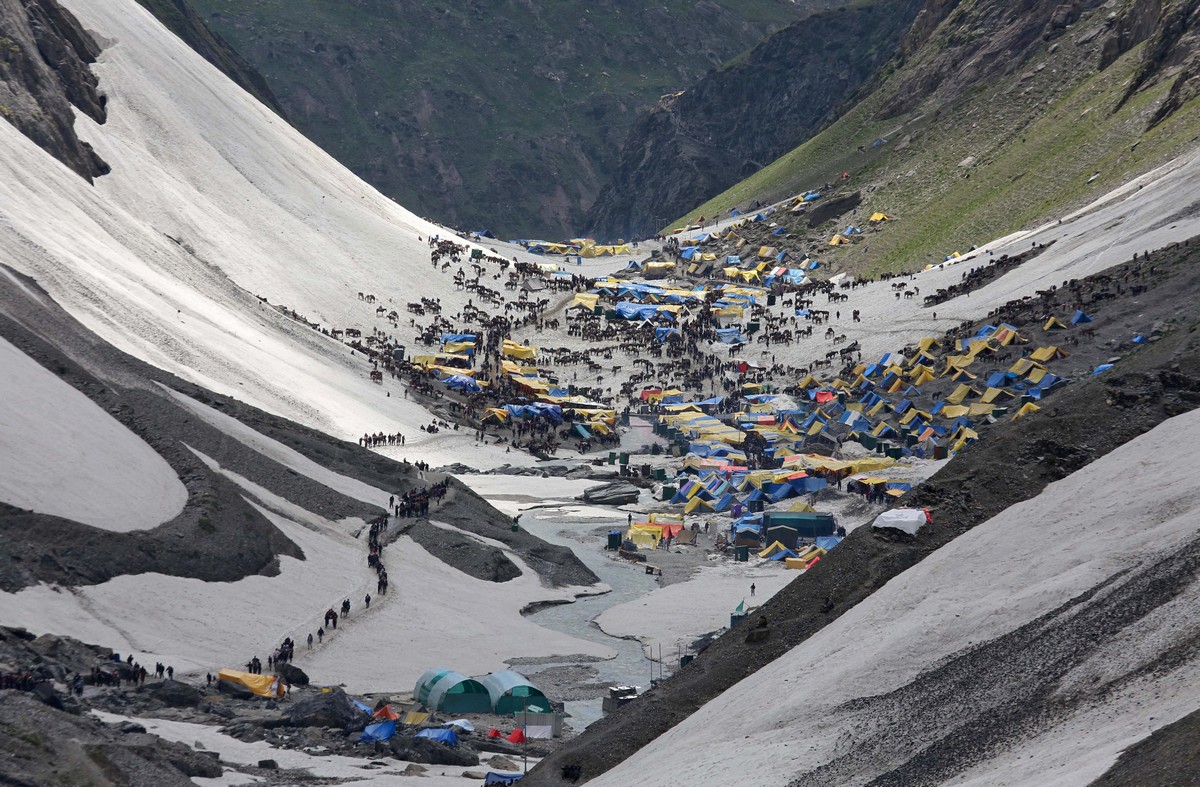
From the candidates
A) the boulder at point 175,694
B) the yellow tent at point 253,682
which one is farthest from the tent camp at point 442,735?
the boulder at point 175,694

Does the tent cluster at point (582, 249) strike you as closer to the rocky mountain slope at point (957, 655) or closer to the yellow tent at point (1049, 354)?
the yellow tent at point (1049, 354)

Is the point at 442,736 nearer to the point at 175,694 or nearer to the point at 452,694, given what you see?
the point at 452,694

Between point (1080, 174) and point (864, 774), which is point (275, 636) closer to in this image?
point (864, 774)

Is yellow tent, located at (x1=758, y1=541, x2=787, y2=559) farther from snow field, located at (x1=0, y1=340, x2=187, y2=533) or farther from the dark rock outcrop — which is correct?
the dark rock outcrop

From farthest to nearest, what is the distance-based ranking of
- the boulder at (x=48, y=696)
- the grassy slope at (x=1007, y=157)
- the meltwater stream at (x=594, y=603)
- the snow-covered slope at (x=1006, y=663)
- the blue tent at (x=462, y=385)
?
the grassy slope at (x=1007, y=157) → the blue tent at (x=462, y=385) → the meltwater stream at (x=594, y=603) → the boulder at (x=48, y=696) → the snow-covered slope at (x=1006, y=663)

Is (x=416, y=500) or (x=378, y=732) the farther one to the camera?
(x=416, y=500)

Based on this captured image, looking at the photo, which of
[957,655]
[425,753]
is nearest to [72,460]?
[425,753]

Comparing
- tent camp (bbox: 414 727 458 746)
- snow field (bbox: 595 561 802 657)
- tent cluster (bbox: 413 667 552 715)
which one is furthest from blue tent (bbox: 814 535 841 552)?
tent camp (bbox: 414 727 458 746)

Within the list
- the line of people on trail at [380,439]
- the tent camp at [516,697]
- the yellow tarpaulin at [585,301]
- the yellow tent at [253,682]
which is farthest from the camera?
the yellow tarpaulin at [585,301]
